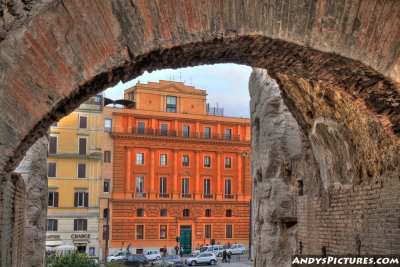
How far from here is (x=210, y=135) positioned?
45.2 m

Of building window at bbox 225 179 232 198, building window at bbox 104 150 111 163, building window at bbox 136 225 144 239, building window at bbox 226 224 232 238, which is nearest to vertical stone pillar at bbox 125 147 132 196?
building window at bbox 104 150 111 163

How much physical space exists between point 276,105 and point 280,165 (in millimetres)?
1314

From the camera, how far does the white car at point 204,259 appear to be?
3581 centimetres

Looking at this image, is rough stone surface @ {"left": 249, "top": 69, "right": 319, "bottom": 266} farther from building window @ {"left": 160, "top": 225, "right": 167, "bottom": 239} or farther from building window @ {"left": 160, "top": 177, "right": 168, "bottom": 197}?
building window @ {"left": 160, "top": 177, "right": 168, "bottom": 197}

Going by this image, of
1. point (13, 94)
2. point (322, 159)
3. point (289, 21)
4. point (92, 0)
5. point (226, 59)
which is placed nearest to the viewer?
point (13, 94)

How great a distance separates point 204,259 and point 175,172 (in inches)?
351

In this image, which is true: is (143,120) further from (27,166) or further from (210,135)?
(27,166)

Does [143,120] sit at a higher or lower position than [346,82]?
higher

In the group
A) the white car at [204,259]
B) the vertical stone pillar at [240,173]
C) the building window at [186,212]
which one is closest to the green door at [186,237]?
the building window at [186,212]

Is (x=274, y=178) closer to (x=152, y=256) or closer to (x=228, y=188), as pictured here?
(x=152, y=256)

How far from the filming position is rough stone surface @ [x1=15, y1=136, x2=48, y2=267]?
41.9ft

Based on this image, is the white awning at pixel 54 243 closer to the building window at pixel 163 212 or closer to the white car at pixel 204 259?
the building window at pixel 163 212

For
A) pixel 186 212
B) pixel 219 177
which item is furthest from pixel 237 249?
pixel 219 177

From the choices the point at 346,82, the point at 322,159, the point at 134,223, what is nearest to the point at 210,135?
the point at 134,223
